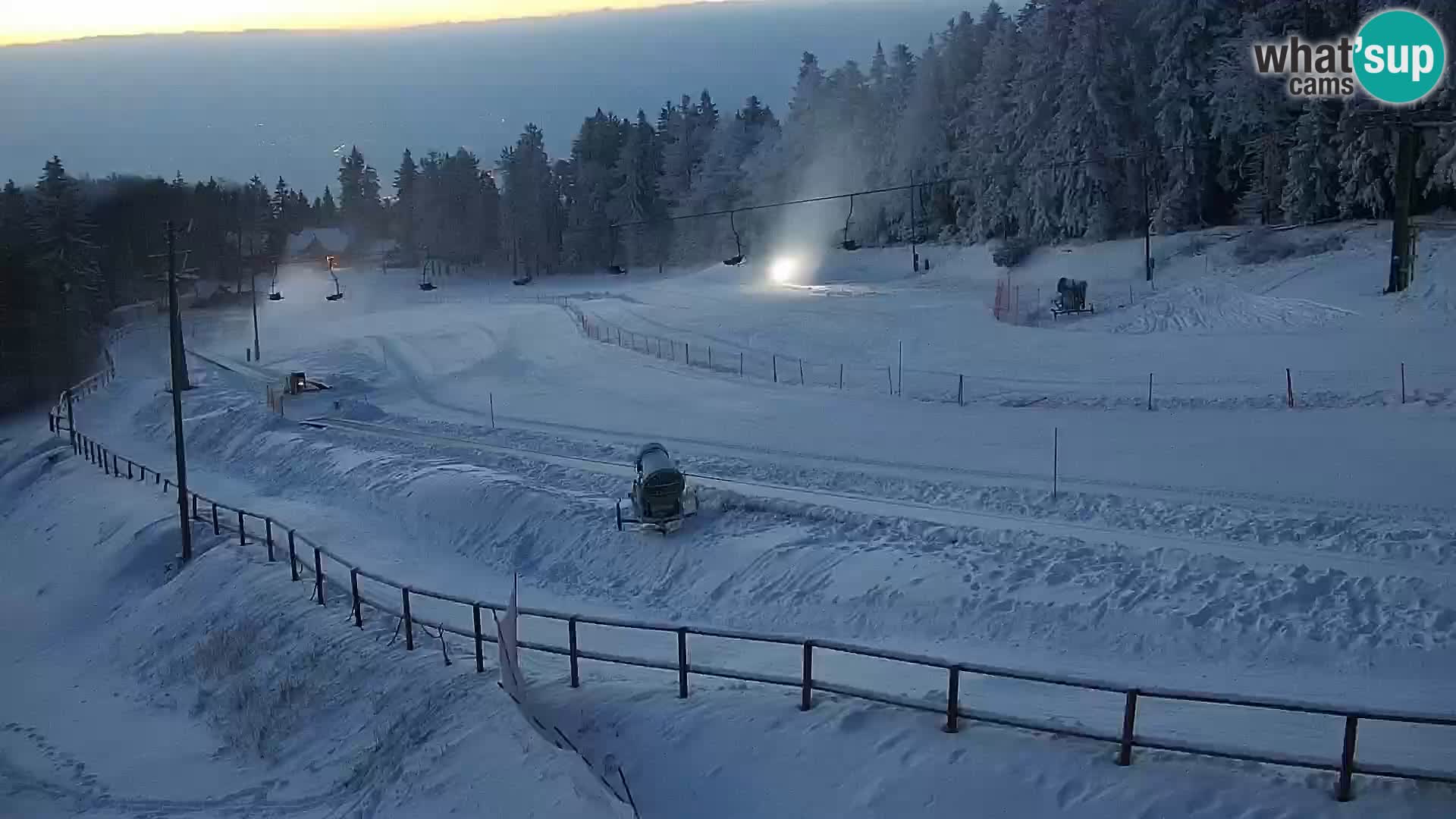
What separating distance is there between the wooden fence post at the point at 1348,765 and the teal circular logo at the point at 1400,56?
4610 cm

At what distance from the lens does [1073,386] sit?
37.2 m

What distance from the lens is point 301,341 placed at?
7469 cm

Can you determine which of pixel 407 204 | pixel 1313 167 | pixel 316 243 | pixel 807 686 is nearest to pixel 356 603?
pixel 807 686

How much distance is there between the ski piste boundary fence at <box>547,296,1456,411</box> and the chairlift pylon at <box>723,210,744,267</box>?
3142 cm

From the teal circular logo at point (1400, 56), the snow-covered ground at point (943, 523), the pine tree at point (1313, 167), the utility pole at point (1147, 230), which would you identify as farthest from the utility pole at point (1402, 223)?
the utility pole at point (1147, 230)

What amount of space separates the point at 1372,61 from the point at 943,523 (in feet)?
138

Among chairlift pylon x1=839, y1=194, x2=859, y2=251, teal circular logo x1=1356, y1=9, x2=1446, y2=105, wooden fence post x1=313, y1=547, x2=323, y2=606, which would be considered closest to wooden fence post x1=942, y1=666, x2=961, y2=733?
wooden fence post x1=313, y1=547, x2=323, y2=606

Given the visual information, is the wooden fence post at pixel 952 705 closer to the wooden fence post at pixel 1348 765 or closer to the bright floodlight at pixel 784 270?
the wooden fence post at pixel 1348 765

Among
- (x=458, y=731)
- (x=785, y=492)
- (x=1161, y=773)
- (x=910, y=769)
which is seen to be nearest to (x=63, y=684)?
(x=458, y=731)

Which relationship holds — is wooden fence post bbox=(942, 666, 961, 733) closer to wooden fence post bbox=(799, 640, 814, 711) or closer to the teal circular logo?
wooden fence post bbox=(799, 640, 814, 711)

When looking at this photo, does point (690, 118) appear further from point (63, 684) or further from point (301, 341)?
point (63, 684)

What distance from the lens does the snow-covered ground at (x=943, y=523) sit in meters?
13.1

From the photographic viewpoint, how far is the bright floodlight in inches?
3199

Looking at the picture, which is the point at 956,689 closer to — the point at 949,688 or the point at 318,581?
the point at 949,688
